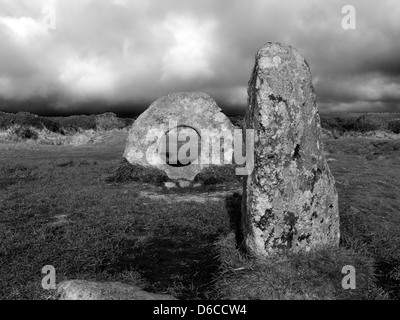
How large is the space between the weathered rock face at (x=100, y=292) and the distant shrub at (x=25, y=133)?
3783cm

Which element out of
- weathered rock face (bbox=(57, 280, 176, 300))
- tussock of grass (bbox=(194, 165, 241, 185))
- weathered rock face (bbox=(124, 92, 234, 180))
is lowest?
weathered rock face (bbox=(57, 280, 176, 300))

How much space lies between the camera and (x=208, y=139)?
17812 millimetres

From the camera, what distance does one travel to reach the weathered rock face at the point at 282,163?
7.14 m

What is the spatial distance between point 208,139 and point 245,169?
9.89 meters

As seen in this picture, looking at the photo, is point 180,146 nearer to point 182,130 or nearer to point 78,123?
point 182,130

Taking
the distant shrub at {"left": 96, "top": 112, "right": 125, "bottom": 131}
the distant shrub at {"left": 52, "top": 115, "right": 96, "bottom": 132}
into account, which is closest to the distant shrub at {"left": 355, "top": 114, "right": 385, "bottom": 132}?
the distant shrub at {"left": 96, "top": 112, "right": 125, "bottom": 131}

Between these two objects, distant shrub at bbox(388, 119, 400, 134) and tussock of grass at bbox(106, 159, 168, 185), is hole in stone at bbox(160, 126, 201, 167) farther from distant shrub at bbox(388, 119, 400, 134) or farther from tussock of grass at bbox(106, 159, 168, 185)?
distant shrub at bbox(388, 119, 400, 134)

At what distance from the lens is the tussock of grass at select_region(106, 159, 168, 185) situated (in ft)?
52.2

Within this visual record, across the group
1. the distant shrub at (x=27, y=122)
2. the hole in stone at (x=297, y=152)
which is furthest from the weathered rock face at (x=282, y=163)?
the distant shrub at (x=27, y=122)

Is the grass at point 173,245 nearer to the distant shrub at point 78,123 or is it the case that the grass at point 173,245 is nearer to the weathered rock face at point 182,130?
the weathered rock face at point 182,130

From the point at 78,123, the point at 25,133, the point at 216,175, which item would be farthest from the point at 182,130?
the point at 78,123

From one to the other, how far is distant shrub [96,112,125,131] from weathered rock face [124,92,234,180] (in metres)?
33.1

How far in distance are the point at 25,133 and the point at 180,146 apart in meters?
27.9

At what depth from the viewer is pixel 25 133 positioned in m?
41.1
